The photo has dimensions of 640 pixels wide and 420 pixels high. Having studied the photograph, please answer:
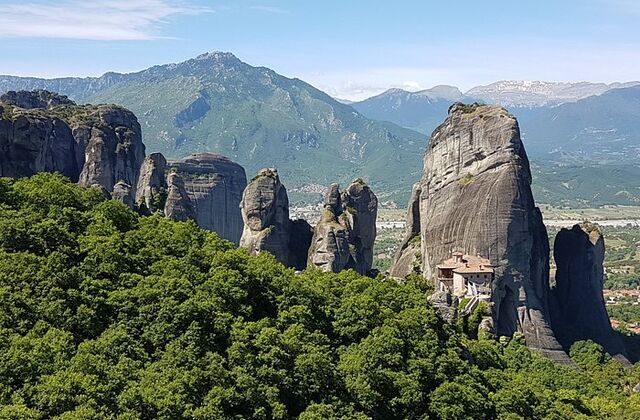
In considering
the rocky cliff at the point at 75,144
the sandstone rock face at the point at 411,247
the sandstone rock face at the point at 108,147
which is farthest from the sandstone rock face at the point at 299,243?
the sandstone rock face at the point at 108,147

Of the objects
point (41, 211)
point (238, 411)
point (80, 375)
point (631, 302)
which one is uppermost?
point (41, 211)

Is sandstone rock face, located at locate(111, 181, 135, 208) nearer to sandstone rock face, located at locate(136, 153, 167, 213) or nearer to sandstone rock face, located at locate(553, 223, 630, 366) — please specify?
sandstone rock face, located at locate(136, 153, 167, 213)

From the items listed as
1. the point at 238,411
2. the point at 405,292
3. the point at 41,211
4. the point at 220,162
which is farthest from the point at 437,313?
the point at 220,162

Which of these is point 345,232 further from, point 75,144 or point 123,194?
point 75,144

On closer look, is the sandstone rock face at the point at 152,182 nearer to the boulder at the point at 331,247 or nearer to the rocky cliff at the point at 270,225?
the rocky cliff at the point at 270,225

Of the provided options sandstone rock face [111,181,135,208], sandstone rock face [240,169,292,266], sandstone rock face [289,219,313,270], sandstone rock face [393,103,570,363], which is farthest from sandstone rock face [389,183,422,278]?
sandstone rock face [111,181,135,208]

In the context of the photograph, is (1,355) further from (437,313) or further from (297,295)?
(437,313)

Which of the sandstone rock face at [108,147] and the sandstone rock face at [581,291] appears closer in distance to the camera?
the sandstone rock face at [581,291]
